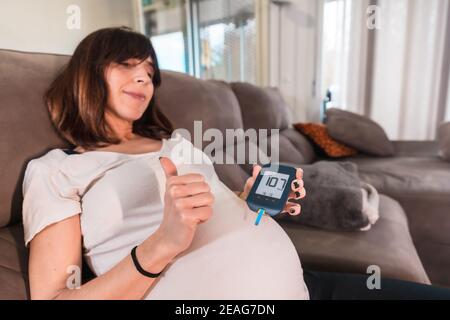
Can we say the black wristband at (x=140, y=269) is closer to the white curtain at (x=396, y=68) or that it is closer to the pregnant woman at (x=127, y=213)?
the pregnant woman at (x=127, y=213)

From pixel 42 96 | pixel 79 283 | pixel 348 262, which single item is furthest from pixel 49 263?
pixel 348 262

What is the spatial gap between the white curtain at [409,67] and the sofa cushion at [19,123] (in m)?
1.95

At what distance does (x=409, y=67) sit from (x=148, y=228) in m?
2.05

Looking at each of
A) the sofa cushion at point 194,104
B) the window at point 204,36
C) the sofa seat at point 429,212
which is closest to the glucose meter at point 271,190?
the sofa cushion at point 194,104

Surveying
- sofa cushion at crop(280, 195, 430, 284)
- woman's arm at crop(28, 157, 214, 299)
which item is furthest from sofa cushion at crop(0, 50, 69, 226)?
sofa cushion at crop(280, 195, 430, 284)

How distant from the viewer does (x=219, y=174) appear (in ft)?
2.38

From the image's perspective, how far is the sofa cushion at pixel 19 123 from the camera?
46 centimetres

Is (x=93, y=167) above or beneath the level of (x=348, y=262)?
above

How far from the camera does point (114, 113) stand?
569 mm

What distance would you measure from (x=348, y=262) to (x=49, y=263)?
555mm

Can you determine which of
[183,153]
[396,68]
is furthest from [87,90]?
[396,68]

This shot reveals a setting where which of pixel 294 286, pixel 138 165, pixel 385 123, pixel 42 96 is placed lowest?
pixel 385 123

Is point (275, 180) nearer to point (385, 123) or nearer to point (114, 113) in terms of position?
point (114, 113)

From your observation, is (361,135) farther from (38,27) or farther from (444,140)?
(38,27)
